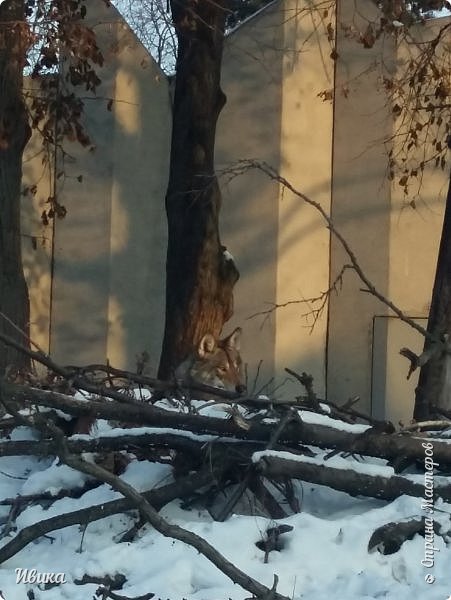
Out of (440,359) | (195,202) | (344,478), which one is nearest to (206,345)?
(195,202)

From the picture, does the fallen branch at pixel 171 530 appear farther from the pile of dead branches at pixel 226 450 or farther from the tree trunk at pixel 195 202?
the tree trunk at pixel 195 202

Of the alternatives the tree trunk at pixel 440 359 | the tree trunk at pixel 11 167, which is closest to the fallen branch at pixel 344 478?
the tree trunk at pixel 440 359

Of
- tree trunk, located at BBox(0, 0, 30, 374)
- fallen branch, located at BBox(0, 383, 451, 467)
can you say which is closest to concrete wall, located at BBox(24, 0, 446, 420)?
tree trunk, located at BBox(0, 0, 30, 374)

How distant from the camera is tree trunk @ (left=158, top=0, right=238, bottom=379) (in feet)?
29.1

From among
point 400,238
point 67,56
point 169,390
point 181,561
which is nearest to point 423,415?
point 169,390

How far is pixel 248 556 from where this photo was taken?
425cm

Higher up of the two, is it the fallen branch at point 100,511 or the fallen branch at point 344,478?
the fallen branch at point 344,478

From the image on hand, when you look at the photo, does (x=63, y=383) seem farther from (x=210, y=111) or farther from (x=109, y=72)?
(x=109, y=72)

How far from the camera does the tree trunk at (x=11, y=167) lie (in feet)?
27.7

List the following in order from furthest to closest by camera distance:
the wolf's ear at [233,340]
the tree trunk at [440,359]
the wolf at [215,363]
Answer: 1. the wolf's ear at [233,340]
2. the wolf at [215,363]
3. the tree trunk at [440,359]

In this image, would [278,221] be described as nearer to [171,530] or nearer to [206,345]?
[206,345]

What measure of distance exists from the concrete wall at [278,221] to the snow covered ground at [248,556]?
8.35 meters

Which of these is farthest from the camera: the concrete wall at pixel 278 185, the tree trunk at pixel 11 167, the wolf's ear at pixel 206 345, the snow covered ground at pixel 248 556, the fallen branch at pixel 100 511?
the concrete wall at pixel 278 185

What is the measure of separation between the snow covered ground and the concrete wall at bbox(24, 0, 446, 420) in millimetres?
8355
